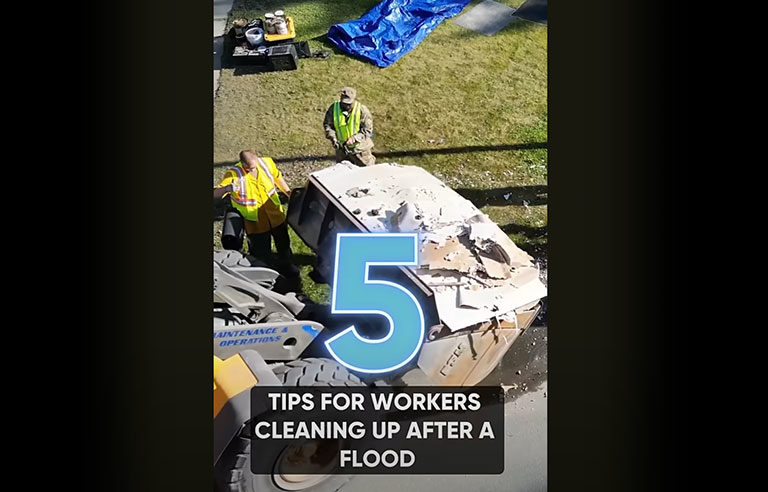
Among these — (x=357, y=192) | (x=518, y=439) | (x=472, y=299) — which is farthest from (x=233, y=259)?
(x=518, y=439)

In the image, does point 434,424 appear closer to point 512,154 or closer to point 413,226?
point 413,226

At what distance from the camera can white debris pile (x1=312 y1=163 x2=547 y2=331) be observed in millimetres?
6734

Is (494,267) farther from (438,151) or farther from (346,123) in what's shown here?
(346,123)

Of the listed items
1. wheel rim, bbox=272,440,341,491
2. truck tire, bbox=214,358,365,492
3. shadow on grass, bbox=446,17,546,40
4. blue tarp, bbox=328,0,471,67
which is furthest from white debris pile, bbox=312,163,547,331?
shadow on grass, bbox=446,17,546,40

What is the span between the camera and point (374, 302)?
6.81m

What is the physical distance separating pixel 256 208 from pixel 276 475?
2.12 m

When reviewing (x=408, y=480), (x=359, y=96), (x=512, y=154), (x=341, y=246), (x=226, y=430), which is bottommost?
(x=408, y=480)

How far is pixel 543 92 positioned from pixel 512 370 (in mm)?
2430

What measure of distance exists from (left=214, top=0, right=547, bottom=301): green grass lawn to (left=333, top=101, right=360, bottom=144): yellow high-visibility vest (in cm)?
21

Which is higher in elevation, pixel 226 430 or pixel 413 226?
pixel 413 226

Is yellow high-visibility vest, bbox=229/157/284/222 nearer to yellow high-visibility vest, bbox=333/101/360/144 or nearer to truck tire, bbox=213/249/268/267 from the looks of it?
truck tire, bbox=213/249/268/267

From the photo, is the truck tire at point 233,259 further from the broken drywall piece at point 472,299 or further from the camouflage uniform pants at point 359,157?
the broken drywall piece at point 472,299

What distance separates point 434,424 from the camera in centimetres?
678
